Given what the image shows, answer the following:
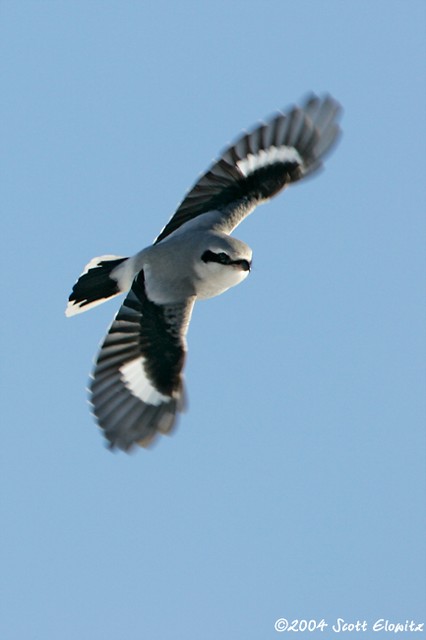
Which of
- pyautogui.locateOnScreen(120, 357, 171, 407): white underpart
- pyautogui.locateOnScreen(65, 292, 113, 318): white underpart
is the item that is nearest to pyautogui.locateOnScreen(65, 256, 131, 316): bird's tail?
pyautogui.locateOnScreen(65, 292, 113, 318): white underpart

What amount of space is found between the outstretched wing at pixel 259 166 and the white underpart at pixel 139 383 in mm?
1127

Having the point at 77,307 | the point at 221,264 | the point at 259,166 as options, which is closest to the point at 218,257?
the point at 221,264

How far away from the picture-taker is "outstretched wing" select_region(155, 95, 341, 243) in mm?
9297

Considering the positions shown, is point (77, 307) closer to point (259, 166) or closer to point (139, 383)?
point (139, 383)

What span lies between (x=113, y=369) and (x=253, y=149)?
2068mm

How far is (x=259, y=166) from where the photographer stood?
9.45m

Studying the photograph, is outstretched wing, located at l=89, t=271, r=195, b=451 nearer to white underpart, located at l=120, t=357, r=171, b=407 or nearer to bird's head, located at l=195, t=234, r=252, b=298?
white underpart, located at l=120, t=357, r=171, b=407

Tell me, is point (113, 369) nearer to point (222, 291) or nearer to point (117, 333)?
point (117, 333)

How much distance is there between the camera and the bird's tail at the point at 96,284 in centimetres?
931

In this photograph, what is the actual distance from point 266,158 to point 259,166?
8 cm

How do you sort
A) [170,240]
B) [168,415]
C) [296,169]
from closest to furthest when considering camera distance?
[168,415]
[170,240]
[296,169]

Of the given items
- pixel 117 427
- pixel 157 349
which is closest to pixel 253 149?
pixel 157 349

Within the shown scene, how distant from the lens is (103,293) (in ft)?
30.7

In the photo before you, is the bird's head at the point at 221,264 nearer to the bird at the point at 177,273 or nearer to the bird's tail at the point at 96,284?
the bird at the point at 177,273
